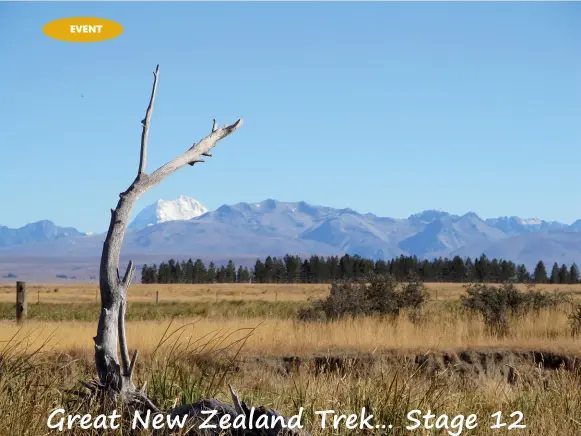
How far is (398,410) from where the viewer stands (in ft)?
23.6

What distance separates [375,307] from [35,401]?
1915cm

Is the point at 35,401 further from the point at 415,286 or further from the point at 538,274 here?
the point at 538,274

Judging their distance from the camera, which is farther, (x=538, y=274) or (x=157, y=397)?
(x=538, y=274)

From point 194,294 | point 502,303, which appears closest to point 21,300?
point 502,303

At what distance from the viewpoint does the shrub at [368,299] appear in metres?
24.5

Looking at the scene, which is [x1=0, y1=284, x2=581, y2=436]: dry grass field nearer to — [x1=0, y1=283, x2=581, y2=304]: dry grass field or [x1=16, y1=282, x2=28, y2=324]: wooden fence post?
[x1=16, y1=282, x2=28, y2=324]: wooden fence post

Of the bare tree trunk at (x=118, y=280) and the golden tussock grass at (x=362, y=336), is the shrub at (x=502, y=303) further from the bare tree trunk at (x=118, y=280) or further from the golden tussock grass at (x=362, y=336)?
the bare tree trunk at (x=118, y=280)

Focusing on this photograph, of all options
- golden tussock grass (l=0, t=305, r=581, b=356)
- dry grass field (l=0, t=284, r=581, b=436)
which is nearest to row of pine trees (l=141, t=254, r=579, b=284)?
golden tussock grass (l=0, t=305, r=581, b=356)

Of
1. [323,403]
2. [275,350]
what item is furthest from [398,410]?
[275,350]

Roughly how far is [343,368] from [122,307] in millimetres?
8502

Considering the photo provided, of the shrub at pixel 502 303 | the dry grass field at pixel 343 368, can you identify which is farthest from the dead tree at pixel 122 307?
the shrub at pixel 502 303

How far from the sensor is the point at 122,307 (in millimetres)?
6191

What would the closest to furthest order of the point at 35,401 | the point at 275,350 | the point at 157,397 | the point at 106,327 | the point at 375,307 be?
the point at 106,327, the point at 35,401, the point at 157,397, the point at 275,350, the point at 375,307

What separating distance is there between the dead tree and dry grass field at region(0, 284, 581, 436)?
0.41 metres
